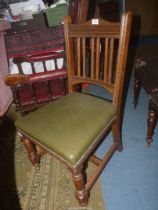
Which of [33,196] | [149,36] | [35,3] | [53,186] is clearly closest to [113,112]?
[53,186]

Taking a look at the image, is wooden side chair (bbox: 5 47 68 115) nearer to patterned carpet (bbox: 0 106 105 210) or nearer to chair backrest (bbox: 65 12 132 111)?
chair backrest (bbox: 65 12 132 111)

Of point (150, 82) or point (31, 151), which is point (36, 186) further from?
point (150, 82)

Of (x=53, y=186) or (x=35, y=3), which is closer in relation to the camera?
(x=53, y=186)

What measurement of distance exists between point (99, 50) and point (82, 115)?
1.49 feet

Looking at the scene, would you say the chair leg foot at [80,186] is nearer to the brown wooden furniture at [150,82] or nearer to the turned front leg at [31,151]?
the turned front leg at [31,151]

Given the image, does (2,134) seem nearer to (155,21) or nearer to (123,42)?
(123,42)

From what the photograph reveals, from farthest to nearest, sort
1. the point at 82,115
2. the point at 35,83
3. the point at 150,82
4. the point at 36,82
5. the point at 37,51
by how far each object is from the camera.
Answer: the point at 37,51, the point at 35,83, the point at 36,82, the point at 150,82, the point at 82,115

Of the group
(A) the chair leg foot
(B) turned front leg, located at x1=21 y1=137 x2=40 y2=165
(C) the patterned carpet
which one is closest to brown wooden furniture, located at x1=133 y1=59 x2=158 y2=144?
(C) the patterned carpet

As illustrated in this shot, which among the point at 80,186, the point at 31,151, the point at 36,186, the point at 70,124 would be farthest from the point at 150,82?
the point at 36,186

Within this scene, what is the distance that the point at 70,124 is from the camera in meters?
1.18

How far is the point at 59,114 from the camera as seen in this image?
128 cm

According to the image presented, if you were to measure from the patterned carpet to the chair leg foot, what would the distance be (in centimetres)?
13

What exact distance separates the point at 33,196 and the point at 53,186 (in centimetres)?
16

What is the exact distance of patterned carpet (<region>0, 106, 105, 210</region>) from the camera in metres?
1.35
